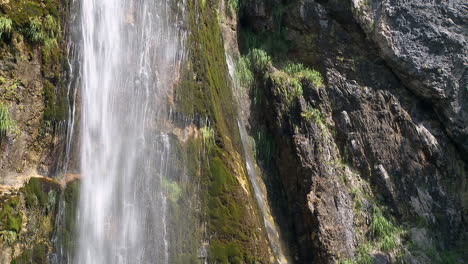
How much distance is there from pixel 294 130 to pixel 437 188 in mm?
3216

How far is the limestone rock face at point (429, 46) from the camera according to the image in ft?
35.7

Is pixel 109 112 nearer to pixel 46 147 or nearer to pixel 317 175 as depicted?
pixel 46 147

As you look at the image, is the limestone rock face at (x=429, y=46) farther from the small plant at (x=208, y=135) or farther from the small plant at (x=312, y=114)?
the small plant at (x=208, y=135)

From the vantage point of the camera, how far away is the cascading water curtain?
6609 mm

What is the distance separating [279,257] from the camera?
27.7ft

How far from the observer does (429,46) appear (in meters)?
11.0

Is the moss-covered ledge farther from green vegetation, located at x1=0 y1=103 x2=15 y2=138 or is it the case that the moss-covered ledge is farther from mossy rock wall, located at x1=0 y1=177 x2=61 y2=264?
green vegetation, located at x1=0 y1=103 x2=15 y2=138

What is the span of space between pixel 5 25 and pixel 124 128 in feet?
6.45

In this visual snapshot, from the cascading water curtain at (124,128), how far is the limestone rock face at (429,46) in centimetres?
503

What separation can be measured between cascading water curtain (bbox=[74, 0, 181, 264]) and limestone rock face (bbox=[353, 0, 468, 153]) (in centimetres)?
503

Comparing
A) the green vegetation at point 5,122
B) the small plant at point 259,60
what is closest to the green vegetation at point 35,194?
the green vegetation at point 5,122

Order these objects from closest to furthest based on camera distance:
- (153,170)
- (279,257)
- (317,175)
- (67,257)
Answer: (67,257), (153,170), (279,257), (317,175)

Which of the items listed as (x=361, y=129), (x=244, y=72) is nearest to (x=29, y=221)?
(x=244, y=72)

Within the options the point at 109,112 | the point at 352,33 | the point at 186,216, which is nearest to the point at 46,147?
the point at 109,112
